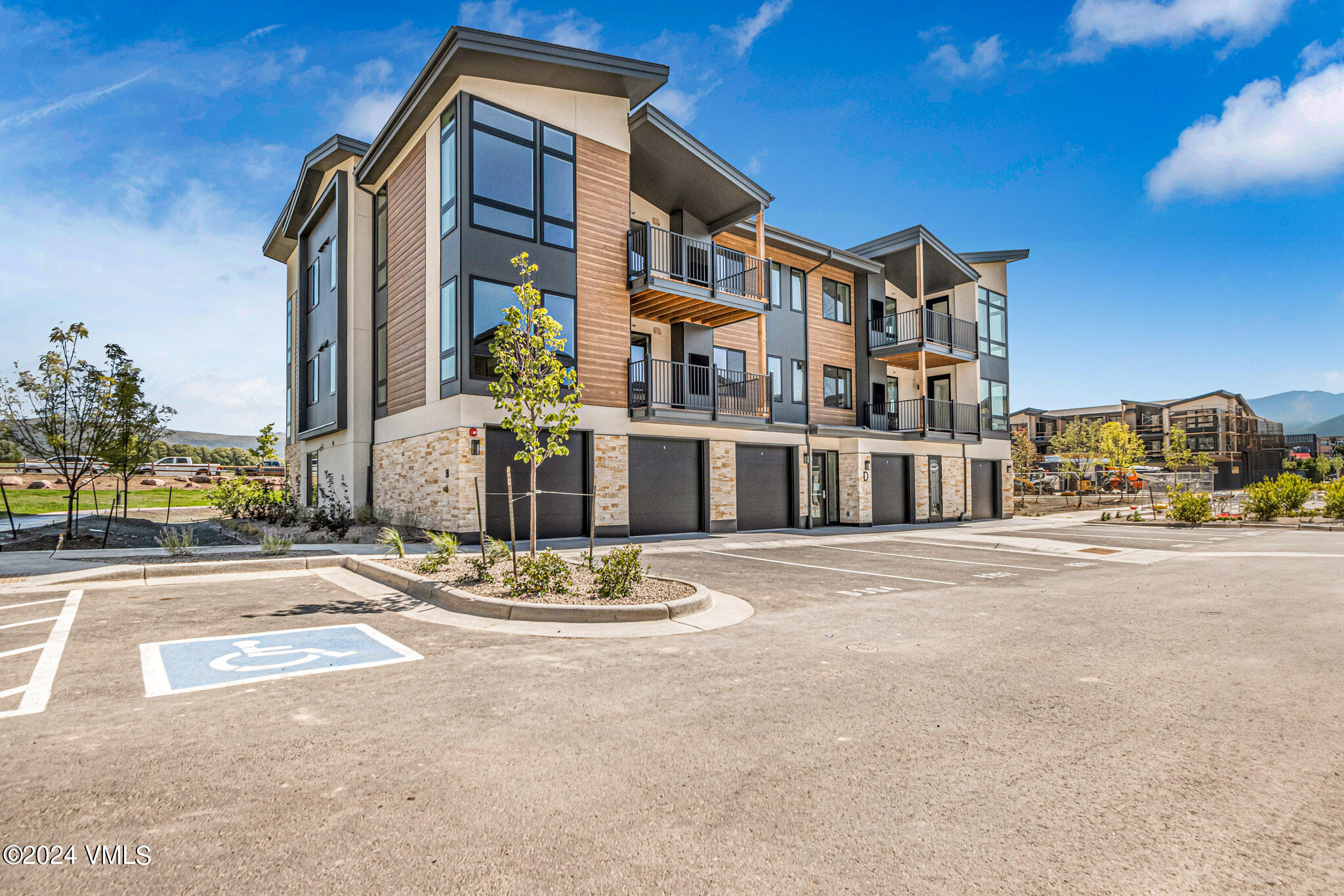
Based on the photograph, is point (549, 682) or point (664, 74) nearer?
point (549, 682)

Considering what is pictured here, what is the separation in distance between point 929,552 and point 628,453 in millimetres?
7680

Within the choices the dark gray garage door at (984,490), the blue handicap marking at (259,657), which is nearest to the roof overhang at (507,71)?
the blue handicap marking at (259,657)

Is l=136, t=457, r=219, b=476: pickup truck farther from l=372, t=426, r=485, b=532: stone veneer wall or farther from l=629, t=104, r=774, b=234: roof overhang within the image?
l=629, t=104, r=774, b=234: roof overhang

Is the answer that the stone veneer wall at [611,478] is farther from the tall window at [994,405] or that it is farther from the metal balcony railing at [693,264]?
the tall window at [994,405]

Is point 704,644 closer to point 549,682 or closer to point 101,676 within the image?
point 549,682

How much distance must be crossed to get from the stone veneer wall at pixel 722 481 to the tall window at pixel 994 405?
46.9 ft

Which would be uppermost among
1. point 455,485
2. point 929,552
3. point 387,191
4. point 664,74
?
point 664,74

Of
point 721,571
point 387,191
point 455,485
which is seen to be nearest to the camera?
point 721,571

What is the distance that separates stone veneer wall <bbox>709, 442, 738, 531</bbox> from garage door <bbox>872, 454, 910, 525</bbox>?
6975mm

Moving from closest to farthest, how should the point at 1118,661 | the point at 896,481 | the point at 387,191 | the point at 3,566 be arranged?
the point at 1118,661, the point at 3,566, the point at 387,191, the point at 896,481

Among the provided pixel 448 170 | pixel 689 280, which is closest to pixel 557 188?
pixel 448 170

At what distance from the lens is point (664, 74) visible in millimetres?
16391

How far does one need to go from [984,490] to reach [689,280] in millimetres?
17862

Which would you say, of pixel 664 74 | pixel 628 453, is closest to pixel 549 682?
pixel 628 453
